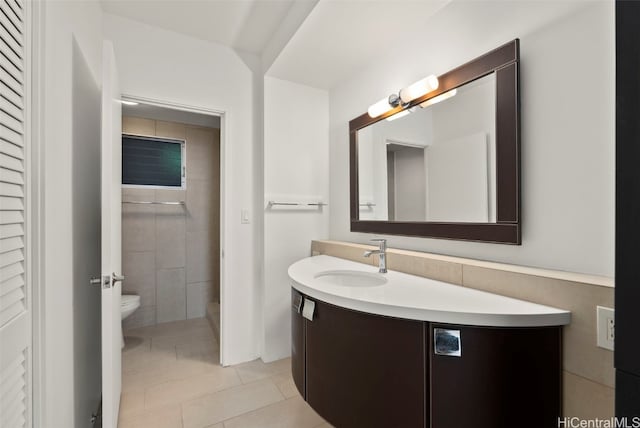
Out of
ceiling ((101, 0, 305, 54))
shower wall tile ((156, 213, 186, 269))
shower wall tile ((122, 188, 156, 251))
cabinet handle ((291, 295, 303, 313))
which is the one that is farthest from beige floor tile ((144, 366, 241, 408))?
ceiling ((101, 0, 305, 54))

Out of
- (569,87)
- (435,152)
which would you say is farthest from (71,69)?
(569,87)

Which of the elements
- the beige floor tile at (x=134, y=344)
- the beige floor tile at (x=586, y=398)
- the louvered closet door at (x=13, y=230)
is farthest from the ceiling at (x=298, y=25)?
the beige floor tile at (x=134, y=344)

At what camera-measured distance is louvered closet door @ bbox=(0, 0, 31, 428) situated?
31.5 inches

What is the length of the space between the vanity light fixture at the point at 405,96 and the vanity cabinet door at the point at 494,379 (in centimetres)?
123

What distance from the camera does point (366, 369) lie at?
1.05 metres

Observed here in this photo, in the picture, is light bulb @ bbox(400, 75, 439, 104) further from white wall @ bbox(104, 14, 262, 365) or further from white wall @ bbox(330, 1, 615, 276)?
white wall @ bbox(104, 14, 262, 365)

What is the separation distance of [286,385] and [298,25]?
2.32 m

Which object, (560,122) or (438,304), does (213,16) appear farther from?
(438,304)

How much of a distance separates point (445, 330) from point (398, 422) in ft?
1.16

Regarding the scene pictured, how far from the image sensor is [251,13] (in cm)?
197

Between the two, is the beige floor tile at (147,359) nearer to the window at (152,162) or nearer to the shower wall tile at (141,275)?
the shower wall tile at (141,275)

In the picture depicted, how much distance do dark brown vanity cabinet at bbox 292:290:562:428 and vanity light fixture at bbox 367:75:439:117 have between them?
4.01 feet

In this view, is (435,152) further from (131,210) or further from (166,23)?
(131,210)

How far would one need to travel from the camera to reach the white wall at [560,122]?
3.28ft
